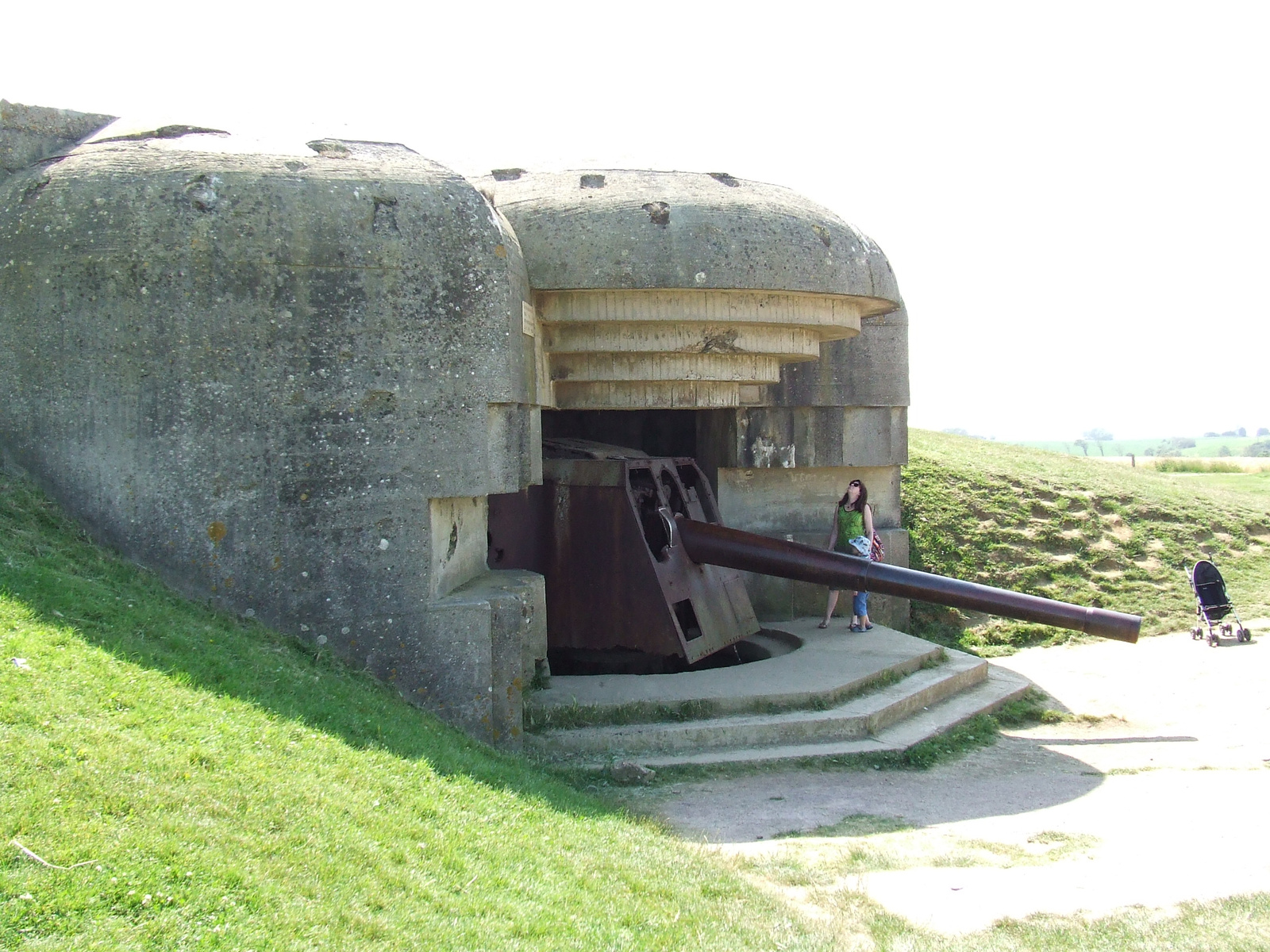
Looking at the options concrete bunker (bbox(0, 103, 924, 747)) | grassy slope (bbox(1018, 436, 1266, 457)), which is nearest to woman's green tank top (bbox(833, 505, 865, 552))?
concrete bunker (bbox(0, 103, 924, 747))

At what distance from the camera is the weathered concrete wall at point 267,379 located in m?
5.24

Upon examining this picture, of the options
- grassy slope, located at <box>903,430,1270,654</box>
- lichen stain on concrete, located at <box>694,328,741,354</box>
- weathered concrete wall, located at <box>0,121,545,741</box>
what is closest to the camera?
weathered concrete wall, located at <box>0,121,545,741</box>

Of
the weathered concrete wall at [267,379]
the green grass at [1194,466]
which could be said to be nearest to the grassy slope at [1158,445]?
the green grass at [1194,466]

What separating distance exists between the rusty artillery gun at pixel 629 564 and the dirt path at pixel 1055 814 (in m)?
1.27

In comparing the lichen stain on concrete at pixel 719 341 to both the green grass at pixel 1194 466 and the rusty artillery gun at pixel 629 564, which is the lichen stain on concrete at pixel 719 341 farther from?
the green grass at pixel 1194 466

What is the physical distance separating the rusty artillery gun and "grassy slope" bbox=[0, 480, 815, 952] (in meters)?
2.37

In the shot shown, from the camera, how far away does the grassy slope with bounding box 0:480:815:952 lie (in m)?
2.91

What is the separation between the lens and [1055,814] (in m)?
5.45

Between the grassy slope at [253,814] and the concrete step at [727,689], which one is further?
the concrete step at [727,689]

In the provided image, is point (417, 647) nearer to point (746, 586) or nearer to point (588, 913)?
point (588, 913)

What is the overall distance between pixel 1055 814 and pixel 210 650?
3.97 m

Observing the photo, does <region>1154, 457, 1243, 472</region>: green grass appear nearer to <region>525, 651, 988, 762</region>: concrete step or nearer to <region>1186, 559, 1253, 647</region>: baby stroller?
<region>1186, 559, 1253, 647</region>: baby stroller

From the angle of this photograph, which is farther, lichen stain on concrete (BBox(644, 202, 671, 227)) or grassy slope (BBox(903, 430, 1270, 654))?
grassy slope (BBox(903, 430, 1270, 654))

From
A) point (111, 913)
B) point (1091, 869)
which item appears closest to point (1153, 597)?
point (1091, 869)
